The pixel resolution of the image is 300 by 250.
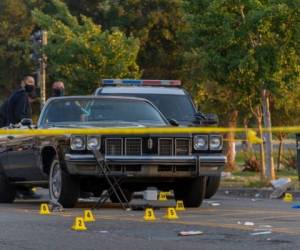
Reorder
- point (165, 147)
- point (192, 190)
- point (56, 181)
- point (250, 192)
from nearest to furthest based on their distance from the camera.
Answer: point (165, 147) < point (56, 181) < point (192, 190) < point (250, 192)

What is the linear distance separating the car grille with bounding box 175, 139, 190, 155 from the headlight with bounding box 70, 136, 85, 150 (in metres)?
1.23

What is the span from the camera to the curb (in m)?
17.7

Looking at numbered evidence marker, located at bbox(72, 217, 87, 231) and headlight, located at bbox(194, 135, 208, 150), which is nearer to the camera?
numbered evidence marker, located at bbox(72, 217, 87, 231)

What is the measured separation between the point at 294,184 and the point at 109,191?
6.58 metres

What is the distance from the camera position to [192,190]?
536 inches

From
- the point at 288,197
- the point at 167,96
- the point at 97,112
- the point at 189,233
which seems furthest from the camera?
the point at 167,96

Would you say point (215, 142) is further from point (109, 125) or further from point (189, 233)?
point (189, 233)

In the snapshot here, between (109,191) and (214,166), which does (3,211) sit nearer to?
(109,191)

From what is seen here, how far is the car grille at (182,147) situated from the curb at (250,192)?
15.5 feet

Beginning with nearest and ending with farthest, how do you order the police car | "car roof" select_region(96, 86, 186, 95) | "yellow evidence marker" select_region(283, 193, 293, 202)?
1. "yellow evidence marker" select_region(283, 193, 293, 202)
2. the police car
3. "car roof" select_region(96, 86, 186, 95)

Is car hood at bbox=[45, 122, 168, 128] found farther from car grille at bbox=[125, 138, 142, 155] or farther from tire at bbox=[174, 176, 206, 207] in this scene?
tire at bbox=[174, 176, 206, 207]

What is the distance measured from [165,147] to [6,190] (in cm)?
323

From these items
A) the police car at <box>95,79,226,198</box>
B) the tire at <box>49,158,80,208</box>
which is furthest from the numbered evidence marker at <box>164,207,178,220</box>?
the police car at <box>95,79,226,198</box>

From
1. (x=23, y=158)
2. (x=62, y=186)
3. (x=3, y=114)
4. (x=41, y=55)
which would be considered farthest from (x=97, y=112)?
(x=41, y=55)
